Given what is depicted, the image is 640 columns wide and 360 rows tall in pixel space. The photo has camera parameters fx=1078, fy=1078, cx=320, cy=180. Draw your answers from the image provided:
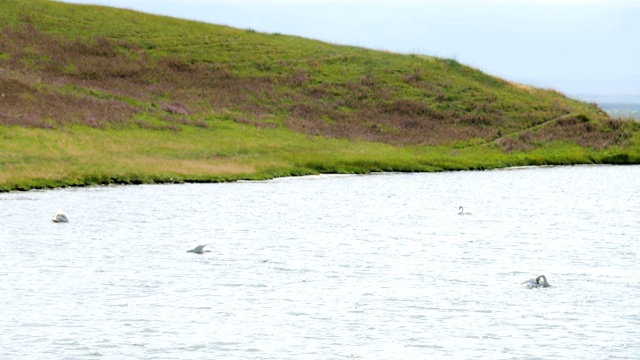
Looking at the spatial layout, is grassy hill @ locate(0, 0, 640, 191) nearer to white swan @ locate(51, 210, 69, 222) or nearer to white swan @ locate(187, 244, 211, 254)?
white swan @ locate(51, 210, 69, 222)

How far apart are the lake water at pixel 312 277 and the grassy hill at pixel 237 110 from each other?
436 inches

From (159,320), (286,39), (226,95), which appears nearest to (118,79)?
(226,95)

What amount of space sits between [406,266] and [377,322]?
793cm

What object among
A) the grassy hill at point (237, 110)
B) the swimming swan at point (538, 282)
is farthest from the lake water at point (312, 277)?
the grassy hill at point (237, 110)

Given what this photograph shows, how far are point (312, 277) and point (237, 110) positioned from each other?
55.0 m

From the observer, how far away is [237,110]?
80938 mm

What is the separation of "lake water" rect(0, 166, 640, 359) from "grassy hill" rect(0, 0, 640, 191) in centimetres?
1107

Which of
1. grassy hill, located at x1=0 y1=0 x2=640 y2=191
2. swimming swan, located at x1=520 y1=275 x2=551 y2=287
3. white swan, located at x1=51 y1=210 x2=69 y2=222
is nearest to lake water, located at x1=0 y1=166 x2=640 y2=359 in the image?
swimming swan, located at x1=520 y1=275 x2=551 y2=287

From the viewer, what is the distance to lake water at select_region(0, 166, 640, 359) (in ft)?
64.1

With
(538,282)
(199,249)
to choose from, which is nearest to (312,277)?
(538,282)

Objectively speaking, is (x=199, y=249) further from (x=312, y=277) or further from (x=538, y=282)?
(x=538, y=282)

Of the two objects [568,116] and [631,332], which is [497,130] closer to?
[568,116]

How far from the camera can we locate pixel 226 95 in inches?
3342

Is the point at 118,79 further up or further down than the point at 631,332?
further up
